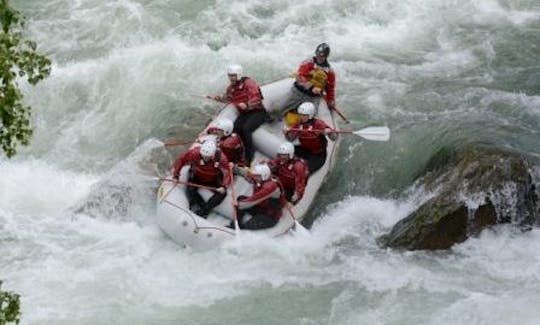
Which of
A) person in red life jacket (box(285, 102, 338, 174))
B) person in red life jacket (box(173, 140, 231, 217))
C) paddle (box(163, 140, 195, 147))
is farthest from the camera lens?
paddle (box(163, 140, 195, 147))

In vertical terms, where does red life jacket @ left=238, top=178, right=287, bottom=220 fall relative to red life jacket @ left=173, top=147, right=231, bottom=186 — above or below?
below

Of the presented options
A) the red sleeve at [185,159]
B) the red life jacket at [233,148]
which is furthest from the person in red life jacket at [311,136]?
the red sleeve at [185,159]

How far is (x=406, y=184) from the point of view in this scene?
427 inches

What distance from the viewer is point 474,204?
9750 millimetres

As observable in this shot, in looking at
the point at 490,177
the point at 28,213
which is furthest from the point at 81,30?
the point at 490,177

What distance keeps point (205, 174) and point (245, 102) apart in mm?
1532

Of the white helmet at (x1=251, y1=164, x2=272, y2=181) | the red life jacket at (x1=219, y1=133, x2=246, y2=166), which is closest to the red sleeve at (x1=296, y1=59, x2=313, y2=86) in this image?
the red life jacket at (x1=219, y1=133, x2=246, y2=166)

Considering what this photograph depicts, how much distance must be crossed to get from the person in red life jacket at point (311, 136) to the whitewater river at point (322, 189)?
528mm

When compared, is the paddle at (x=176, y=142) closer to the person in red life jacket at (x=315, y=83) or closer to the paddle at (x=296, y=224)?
the person in red life jacket at (x=315, y=83)

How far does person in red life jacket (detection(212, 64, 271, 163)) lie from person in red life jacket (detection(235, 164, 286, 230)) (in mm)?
1078

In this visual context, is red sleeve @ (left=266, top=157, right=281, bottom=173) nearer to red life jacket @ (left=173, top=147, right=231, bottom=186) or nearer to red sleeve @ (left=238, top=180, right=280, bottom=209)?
red sleeve @ (left=238, top=180, right=280, bottom=209)

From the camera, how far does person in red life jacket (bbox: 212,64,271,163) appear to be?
11070mm

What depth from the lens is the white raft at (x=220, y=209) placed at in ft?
31.9

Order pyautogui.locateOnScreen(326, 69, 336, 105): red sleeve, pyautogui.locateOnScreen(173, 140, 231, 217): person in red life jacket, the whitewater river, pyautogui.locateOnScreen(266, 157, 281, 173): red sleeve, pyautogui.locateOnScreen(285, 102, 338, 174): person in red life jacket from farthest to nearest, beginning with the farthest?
pyautogui.locateOnScreen(326, 69, 336, 105): red sleeve
pyautogui.locateOnScreen(285, 102, 338, 174): person in red life jacket
pyautogui.locateOnScreen(266, 157, 281, 173): red sleeve
pyautogui.locateOnScreen(173, 140, 231, 217): person in red life jacket
the whitewater river
